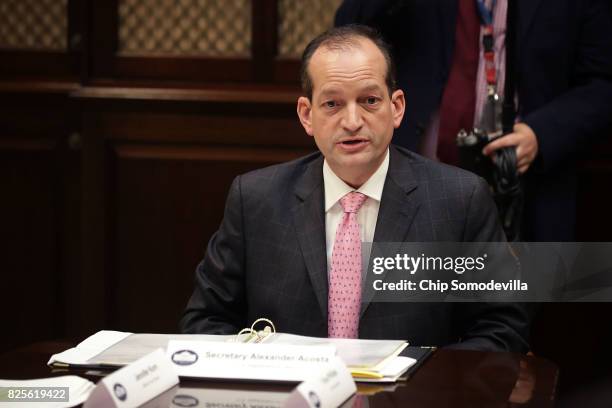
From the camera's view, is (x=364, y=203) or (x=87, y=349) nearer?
(x=87, y=349)

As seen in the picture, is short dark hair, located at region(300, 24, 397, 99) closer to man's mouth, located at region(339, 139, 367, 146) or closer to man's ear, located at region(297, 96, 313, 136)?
man's ear, located at region(297, 96, 313, 136)

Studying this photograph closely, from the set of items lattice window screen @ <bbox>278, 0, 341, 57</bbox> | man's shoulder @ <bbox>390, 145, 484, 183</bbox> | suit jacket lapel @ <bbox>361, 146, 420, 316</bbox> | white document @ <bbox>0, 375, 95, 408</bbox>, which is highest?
lattice window screen @ <bbox>278, 0, 341, 57</bbox>

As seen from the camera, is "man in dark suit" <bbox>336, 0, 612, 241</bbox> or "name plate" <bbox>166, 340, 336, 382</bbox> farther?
"man in dark suit" <bbox>336, 0, 612, 241</bbox>

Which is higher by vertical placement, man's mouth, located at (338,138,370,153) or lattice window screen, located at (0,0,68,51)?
lattice window screen, located at (0,0,68,51)

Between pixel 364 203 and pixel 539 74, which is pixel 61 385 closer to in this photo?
pixel 364 203

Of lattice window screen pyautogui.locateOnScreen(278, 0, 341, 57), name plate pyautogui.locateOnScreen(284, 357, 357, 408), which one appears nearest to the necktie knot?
name plate pyautogui.locateOnScreen(284, 357, 357, 408)

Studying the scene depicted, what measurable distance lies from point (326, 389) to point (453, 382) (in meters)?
0.28

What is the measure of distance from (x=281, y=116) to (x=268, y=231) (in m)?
1.50

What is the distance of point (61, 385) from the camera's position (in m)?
1.63

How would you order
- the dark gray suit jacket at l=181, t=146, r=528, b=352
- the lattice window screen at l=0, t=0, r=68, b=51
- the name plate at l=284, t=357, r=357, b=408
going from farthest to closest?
1. the lattice window screen at l=0, t=0, r=68, b=51
2. the dark gray suit jacket at l=181, t=146, r=528, b=352
3. the name plate at l=284, t=357, r=357, b=408

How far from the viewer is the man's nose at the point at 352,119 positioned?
2131 millimetres

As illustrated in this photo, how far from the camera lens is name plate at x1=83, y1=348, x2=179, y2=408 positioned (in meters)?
1.45

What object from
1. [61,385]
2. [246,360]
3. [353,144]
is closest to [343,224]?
[353,144]

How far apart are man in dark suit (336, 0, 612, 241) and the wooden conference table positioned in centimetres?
120
